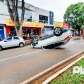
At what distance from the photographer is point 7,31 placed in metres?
40.6

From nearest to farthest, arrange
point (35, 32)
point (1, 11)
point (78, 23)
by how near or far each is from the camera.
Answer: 1. point (1, 11)
2. point (35, 32)
3. point (78, 23)

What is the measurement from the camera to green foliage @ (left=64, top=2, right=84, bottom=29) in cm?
7675

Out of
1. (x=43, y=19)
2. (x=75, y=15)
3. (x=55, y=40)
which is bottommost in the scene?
(x=55, y=40)

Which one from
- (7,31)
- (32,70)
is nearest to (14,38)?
(7,31)

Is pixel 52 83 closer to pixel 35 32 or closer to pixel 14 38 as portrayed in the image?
pixel 14 38

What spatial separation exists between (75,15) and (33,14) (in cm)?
2977

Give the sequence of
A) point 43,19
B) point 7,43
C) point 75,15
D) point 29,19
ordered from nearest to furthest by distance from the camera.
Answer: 1. point 7,43
2. point 29,19
3. point 43,19
4. point 75,15

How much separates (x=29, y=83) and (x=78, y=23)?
6736 centimetres

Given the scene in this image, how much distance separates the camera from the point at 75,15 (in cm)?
7875

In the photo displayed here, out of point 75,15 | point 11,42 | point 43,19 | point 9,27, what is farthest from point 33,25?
point 75,15

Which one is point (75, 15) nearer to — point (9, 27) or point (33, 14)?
point (33, 14)

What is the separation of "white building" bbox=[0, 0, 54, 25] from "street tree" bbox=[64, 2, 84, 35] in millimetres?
17732

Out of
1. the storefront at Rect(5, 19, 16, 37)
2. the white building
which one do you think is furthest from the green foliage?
the storefront at Rect(5, 19, 16, 37)

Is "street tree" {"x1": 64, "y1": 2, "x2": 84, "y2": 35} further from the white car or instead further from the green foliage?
the white car
